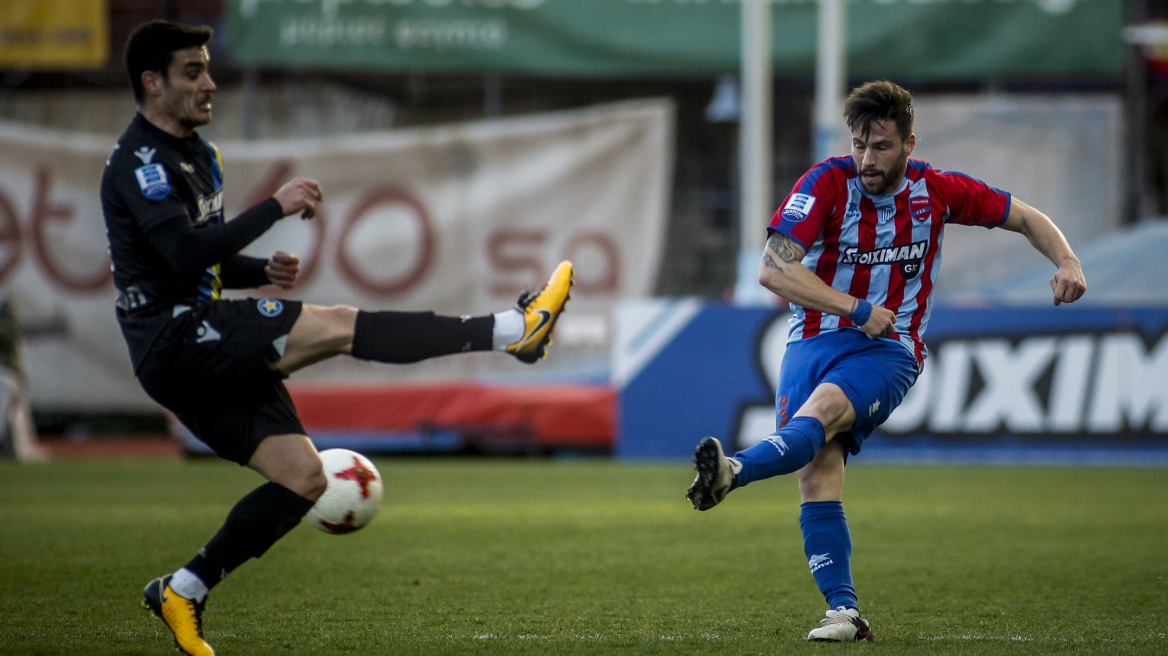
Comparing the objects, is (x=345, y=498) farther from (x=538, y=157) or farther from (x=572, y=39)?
(x=538, y=157)

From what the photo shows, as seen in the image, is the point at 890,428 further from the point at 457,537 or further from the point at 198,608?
the point at 198,608

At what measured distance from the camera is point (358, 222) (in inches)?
582

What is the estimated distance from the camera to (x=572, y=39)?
14.4 m

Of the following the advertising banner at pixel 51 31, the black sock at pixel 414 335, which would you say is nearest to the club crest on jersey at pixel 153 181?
the black sock at pixel 414 335

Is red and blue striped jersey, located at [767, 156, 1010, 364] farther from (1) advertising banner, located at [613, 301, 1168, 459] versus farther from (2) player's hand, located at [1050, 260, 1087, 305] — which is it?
(1) advertising banner, located at [613, 301, 1168, 459]

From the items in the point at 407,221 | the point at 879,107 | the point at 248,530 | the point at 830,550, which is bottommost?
the point at 830,550

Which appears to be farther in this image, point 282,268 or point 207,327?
point 282,268

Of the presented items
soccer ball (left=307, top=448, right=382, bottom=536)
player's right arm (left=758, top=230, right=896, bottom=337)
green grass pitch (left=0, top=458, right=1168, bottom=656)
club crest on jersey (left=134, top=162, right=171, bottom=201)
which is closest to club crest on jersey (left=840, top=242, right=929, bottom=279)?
player's right arm (left=758, top=230, right=896, bottom=337)

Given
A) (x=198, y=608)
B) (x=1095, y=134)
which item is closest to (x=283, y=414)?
(x=198, y=608)

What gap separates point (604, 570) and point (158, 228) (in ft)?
9.81

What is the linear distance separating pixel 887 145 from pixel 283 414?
7.04 ft

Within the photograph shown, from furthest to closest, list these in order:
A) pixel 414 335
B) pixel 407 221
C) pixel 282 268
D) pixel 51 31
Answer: pixel 407 221
pixel 51 31
pixel 282 268
pixel 414 335

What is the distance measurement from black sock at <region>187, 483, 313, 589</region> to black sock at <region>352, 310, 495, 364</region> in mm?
501

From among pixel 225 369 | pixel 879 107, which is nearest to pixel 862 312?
pixel 879 107
